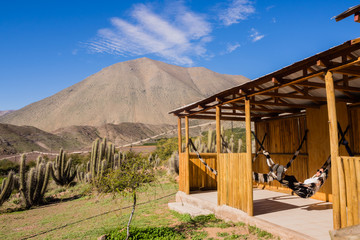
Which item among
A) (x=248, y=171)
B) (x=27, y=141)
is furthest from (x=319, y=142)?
(x=27, y=141)

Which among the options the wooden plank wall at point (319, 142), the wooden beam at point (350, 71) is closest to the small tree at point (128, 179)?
the wooden beam at point (350, 71)

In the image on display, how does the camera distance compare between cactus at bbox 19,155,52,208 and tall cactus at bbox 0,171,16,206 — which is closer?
tall cactus at bbox 0,171,16,206

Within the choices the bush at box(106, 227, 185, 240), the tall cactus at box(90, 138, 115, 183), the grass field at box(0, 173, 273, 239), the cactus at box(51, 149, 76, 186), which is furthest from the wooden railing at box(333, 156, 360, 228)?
the cactus at box(51, 149, 76, 186)

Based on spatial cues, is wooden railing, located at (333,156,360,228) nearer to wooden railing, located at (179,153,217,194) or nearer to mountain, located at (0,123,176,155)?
wooden railing, located at (179,153,217,194)

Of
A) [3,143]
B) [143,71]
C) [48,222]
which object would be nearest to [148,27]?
[143,71]

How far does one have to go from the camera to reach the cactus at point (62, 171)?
1411 cm

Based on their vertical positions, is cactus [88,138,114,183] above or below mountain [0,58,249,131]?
below

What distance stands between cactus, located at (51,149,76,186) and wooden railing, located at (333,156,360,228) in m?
13.6

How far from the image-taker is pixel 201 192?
7.47 meters

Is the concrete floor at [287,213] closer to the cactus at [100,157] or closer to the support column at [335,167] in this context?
the support column at [335,167]

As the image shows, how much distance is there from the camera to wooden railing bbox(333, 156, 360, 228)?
2.91 m

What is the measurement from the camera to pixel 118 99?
74.6m

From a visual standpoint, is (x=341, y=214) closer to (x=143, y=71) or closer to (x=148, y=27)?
(x=148, y=27)

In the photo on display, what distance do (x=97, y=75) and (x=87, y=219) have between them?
96.7 metres
